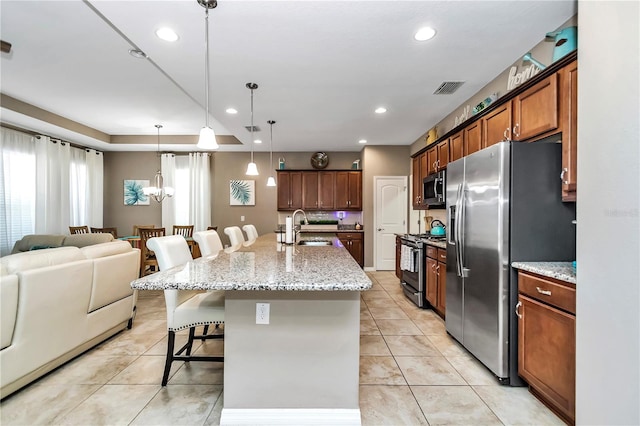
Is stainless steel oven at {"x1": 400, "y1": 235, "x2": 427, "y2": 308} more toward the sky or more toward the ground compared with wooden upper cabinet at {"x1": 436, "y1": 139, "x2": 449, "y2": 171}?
more toward the ground

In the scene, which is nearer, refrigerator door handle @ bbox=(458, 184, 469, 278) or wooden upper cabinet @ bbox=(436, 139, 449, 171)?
refrigerator door handle @ bbox=(458, 184, 469, 278)

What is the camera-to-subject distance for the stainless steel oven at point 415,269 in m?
3.76

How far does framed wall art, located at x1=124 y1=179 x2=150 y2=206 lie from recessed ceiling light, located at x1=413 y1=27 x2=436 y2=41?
21.7ft

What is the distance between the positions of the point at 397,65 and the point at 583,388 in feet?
8.93

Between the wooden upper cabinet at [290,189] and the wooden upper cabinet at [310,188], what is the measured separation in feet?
0.29

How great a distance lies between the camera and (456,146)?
352 centimetres

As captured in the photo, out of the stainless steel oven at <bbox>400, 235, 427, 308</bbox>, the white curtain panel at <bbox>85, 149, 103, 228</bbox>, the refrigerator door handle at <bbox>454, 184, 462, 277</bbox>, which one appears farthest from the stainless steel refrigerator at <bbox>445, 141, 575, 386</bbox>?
the white curtain panel at <bbox>85, 149, 103, 228</bbox>

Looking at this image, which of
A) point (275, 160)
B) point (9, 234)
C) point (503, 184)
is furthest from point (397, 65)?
point (9, 234)

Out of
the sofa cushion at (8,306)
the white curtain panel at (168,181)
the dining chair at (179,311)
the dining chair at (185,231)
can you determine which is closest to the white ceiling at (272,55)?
the dining chair at (179,311)

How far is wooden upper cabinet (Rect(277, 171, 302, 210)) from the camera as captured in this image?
649cm

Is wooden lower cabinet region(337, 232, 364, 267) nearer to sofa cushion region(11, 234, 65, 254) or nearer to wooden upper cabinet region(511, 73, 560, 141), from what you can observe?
wooden upper cabinet region(511, 73, 560, 141)

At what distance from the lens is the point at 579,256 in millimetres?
1517

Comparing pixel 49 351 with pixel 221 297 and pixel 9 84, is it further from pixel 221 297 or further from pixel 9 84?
pixel 9 84

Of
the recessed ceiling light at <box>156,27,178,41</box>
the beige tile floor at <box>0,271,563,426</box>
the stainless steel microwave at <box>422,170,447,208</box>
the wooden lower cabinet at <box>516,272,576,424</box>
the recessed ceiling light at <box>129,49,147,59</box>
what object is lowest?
the beige tile floor at <box>0,271,563,426</box>
